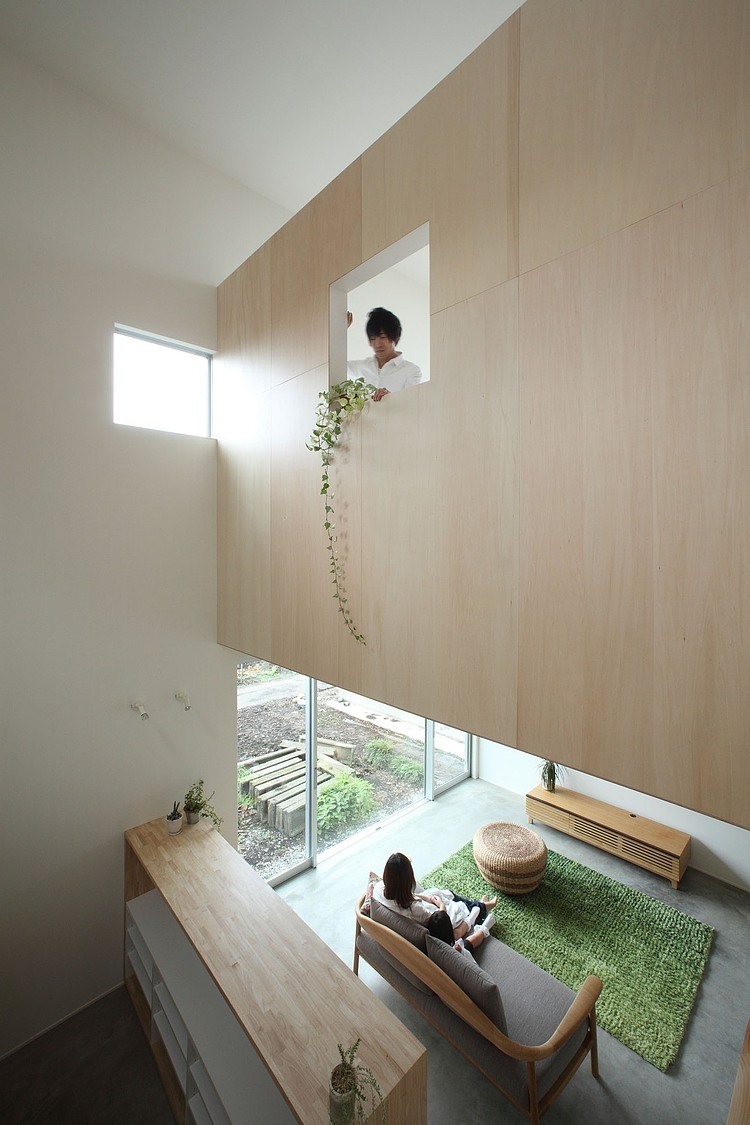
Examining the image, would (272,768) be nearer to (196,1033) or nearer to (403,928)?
(403,928)

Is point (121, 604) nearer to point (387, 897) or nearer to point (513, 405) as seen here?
point (387, 897)

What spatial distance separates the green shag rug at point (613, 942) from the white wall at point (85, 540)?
8.05 ft

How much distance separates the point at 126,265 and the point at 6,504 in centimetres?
159

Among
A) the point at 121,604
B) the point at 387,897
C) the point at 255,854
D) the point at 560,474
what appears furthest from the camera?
the point at 255,854

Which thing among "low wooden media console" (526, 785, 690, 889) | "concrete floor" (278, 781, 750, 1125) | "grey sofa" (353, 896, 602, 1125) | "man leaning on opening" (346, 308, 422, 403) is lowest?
"concrete floor" (278, 781, 750, 1125)

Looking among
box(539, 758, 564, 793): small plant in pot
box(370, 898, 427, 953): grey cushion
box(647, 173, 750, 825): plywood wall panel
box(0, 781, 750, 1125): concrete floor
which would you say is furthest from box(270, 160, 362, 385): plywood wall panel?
box(539, 758, 564, 793): small plant in pot

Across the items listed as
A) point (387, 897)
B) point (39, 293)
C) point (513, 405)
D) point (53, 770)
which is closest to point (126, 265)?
point (39, 293)

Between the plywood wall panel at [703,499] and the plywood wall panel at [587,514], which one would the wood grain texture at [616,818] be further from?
the plywood wall panel at [703,499]

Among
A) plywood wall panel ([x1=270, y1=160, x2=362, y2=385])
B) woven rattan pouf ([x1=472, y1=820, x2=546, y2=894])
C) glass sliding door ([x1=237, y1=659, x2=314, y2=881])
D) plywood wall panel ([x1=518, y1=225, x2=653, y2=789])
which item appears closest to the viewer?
plywood wall panel ([x1=518, y1=225, x2=653, y2=789])

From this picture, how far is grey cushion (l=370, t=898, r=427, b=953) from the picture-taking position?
2.34 m

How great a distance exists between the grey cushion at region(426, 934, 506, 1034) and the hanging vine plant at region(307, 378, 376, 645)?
5.00 feet

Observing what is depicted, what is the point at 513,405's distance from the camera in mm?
1522

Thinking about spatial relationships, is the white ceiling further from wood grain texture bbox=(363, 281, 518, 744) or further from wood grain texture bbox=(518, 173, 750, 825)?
wood grain texture bbox=(518, 173, 750, 825)

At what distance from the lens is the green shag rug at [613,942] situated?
2.74 m
